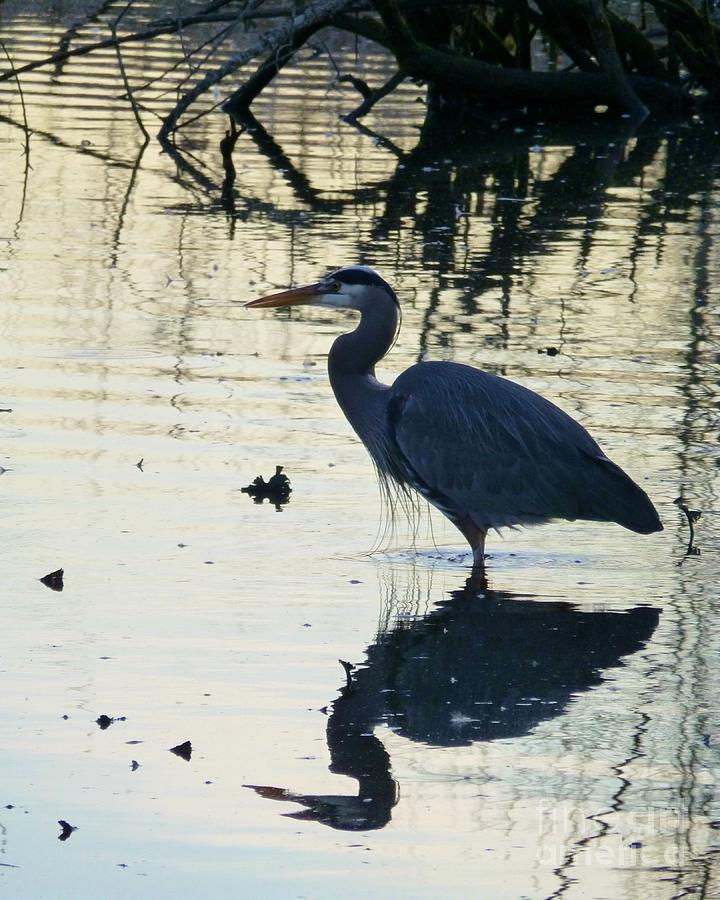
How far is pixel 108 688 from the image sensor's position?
473 cm

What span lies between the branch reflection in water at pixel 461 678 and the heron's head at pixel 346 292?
1.26 metres

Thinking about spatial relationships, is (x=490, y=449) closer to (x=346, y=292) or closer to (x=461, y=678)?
(x=346, y=292)

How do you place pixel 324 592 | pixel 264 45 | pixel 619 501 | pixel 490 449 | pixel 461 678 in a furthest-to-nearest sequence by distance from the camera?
pixel 264 45 < pixel 490 449 < pixel 619 501 < pixel 324 592 < pixel 461 678

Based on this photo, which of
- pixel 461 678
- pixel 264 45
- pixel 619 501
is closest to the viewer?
pixel 461 678

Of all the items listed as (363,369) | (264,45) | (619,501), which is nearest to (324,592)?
(619,501)

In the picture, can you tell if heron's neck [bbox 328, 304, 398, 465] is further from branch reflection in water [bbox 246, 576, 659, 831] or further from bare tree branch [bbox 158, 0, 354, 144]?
bare tree branch [bbox 158, 0, 354, 144]

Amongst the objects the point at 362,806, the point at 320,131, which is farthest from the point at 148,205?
the point at 362,806

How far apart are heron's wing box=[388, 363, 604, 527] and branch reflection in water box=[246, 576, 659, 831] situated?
360 millimetres

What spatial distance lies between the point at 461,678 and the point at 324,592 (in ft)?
2.50

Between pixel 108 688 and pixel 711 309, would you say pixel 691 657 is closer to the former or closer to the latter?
pixel 108 688

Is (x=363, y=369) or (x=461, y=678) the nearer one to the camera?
(x=461, y=678)

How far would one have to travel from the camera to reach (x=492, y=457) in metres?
6.16

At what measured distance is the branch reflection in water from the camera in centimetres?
429

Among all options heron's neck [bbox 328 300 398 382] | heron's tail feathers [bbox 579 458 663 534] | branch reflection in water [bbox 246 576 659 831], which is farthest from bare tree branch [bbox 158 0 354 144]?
branch reflection in water [bbox 246 576 659 831]
